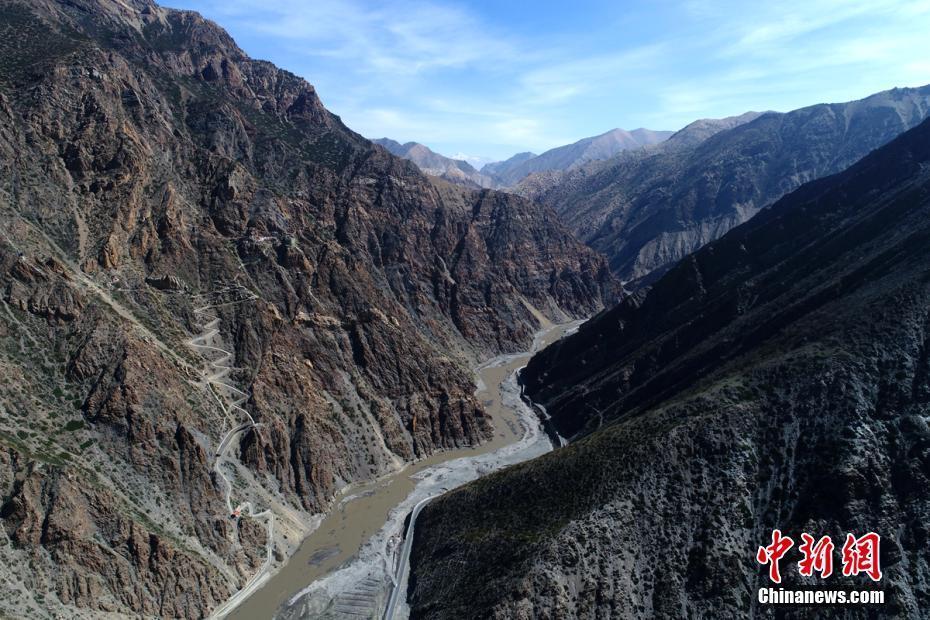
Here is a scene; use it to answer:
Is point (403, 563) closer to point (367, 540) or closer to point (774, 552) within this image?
point (367, 540)

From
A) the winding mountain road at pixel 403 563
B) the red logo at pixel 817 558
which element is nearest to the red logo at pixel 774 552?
the red logo at pixel 817 558

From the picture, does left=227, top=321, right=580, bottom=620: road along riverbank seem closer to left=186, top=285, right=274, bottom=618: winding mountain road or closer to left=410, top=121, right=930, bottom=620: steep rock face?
left=186, top=285, right=274, bottom=618: winding mountain road

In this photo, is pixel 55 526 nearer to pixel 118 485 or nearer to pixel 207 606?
pixel 118 485

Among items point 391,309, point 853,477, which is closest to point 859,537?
point 853,477

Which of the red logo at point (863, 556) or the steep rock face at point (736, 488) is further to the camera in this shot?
the steep rock face at point (736, 488)

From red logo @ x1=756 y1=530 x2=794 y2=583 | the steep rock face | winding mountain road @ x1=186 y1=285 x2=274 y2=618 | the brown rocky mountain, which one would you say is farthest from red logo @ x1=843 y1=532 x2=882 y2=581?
the brown rocky mountain

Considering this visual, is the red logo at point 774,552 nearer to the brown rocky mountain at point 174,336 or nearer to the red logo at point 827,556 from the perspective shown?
the red logo at point 827,556

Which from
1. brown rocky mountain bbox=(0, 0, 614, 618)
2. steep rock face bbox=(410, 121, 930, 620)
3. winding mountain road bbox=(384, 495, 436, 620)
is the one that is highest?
brown rocky mountain bbox=(0, 0, 614, 618)
